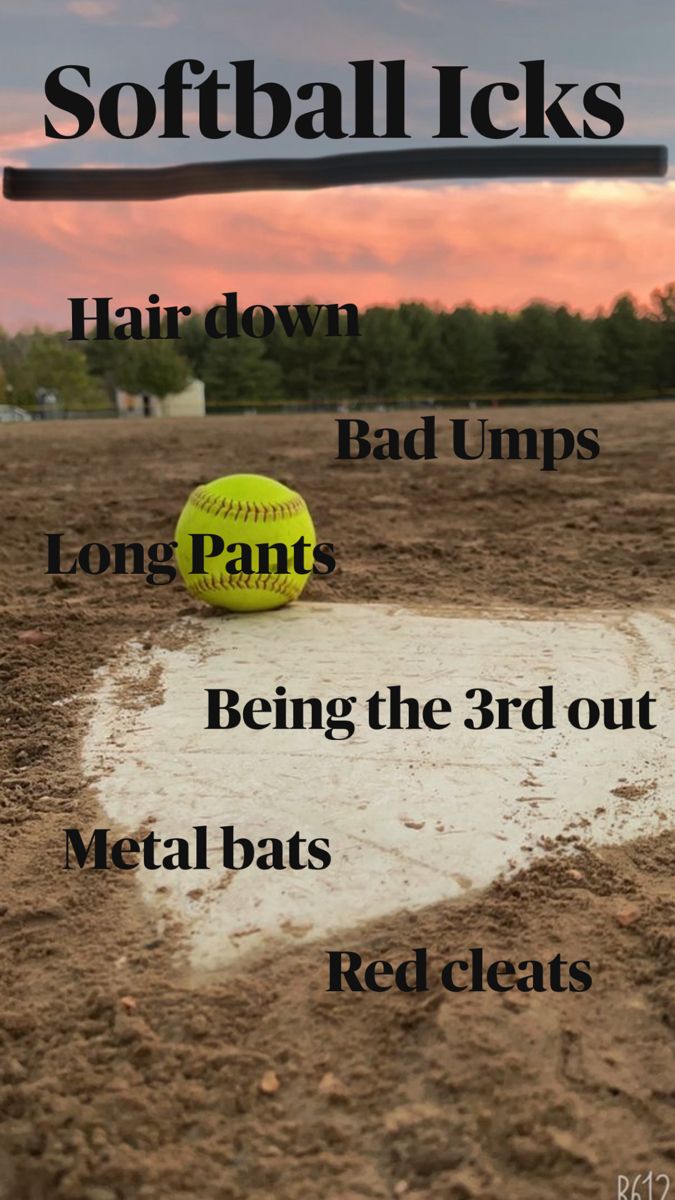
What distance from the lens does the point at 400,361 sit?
49562 mm

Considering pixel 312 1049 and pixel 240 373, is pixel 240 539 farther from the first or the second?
pixel 240 373

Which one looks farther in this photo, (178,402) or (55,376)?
(178,402)

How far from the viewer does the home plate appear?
83.5 inches

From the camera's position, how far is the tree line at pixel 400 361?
4628 centimetres

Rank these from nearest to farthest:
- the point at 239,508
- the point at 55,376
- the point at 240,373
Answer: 1. the point at 239,508
2. the point at 55,376
3. the point at 240,373

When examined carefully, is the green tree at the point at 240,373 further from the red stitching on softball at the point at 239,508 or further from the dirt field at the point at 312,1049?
the dirt field at the point at 312,1049

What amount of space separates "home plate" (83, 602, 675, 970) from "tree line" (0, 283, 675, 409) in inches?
1725

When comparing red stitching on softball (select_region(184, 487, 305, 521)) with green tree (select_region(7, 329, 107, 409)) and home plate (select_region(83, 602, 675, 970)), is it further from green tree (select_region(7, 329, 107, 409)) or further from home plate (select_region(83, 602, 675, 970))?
green tree (select_region(7, 329, 107, 409))

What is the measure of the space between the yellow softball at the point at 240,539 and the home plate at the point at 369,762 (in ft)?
0.57

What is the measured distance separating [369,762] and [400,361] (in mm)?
48749

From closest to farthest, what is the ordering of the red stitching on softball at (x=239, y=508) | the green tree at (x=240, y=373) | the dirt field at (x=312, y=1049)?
the dirt field at (x=312, y=1049)
the red stitching on softball at (x=239, y=508)
the green tree at (x=240, y=373)

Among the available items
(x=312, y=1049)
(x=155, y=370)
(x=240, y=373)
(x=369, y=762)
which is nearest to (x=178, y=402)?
(x=155, y=370)

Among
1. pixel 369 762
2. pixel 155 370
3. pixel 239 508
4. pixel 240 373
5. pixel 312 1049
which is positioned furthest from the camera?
pixel 240 373

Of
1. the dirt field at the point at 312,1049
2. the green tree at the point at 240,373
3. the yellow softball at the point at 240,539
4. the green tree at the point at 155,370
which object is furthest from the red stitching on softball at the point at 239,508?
the green tree at the point at 155,370
